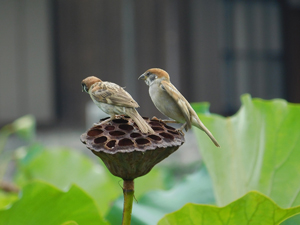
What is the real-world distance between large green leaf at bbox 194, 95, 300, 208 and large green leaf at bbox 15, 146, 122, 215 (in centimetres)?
57

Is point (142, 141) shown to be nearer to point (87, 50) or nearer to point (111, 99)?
point (111, 99)

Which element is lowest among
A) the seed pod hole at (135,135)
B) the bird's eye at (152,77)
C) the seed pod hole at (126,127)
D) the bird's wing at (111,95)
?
the seed pod hole at (126,127)

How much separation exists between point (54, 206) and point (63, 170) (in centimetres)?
84

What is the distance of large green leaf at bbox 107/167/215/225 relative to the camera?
88 cm

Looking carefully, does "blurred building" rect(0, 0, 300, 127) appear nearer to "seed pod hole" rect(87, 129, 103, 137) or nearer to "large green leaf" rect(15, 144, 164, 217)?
"large green leaf" rect(15, 144, 164, 217)

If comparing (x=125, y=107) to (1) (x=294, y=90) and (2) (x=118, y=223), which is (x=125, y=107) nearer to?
(2) (x=118, y=223)

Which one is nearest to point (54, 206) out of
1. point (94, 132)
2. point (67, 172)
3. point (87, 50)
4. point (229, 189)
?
point (94, 132)

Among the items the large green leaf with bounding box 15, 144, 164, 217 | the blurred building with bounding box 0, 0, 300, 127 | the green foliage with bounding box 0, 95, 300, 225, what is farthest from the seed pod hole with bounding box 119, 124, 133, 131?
the blurred building with bounding box 0, 0, 300, 127

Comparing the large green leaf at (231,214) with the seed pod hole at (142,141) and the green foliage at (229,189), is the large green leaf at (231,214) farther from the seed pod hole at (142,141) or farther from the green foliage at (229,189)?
the seed pod hole at (142,141)

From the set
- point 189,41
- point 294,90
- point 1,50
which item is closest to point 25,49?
point 1,50

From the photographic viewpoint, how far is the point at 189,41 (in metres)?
5.84

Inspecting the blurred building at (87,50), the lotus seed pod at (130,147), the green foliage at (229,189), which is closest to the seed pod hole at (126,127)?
the lotus seed pod at (130,147)

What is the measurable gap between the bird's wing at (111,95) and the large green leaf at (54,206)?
0.60 feet

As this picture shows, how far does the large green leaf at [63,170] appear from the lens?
135cm
